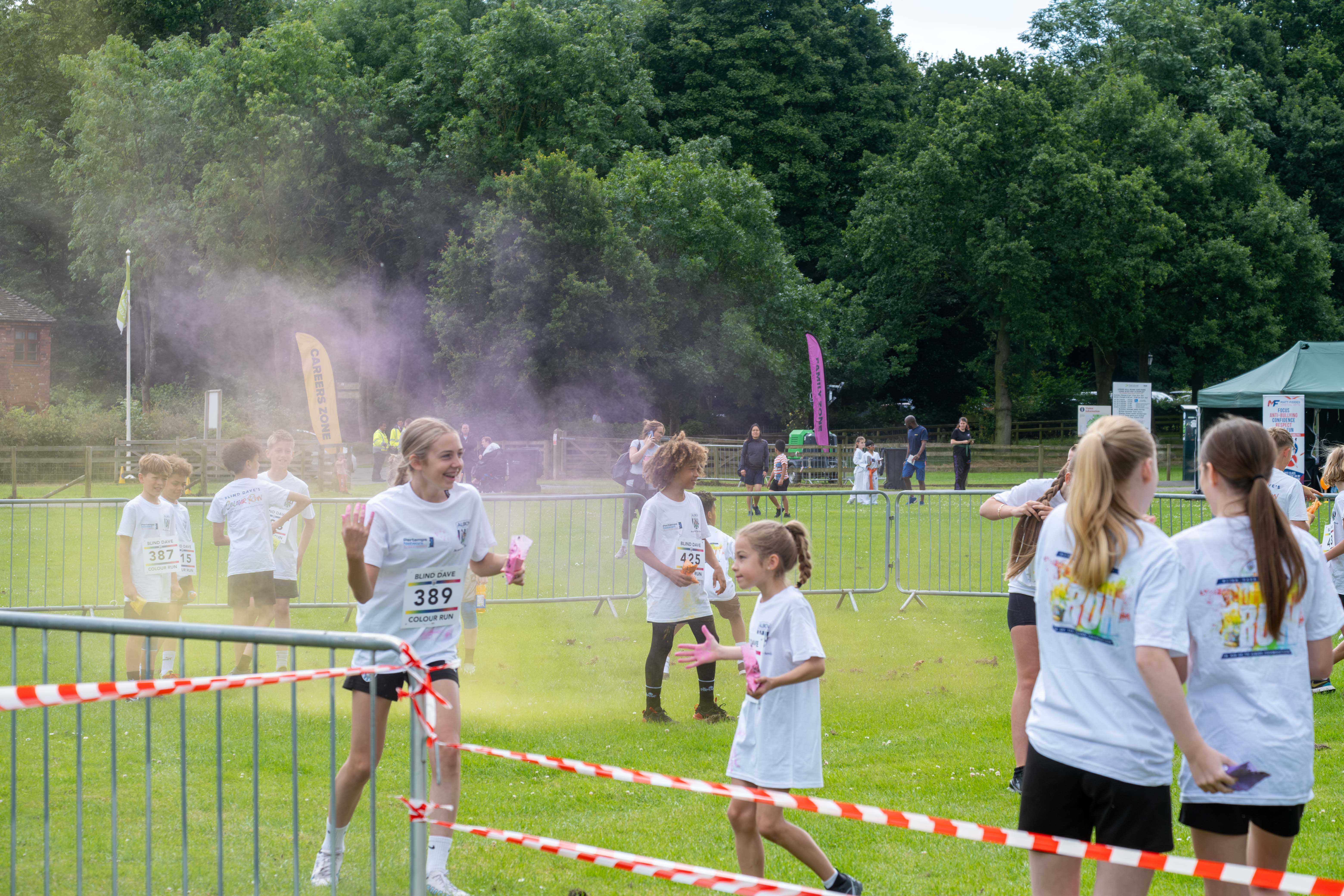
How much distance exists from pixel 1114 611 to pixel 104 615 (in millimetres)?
11170

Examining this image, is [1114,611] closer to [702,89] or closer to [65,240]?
[702,89]

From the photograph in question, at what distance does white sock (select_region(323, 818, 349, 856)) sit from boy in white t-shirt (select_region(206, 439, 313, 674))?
375cm

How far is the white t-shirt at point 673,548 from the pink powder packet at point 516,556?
7.01 ft

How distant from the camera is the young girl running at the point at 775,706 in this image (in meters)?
4.20

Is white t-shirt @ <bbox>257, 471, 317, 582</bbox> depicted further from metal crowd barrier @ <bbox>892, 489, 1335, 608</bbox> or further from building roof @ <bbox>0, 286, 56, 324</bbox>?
building roof @ <bbox>0, 286, 56, 324</bbox>

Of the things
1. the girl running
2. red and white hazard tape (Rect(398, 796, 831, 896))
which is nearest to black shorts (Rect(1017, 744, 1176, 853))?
red and white hazard tape (Rect(398, 796, 831, 896))

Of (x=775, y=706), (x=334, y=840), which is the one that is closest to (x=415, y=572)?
(x=334, y=840)

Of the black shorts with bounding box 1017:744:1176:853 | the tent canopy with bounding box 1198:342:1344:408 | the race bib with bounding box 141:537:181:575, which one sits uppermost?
the tent canopy with bounding box 1198:342:1344:408

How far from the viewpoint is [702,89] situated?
5200 cm

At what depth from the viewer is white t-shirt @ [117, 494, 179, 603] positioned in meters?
7.97

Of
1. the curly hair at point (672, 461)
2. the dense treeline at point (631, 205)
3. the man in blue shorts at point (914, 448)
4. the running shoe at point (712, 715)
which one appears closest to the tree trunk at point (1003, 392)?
the dense treeline at point (631, 205)

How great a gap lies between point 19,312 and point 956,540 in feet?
140

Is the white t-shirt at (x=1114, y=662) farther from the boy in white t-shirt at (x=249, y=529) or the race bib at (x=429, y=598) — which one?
the boy in white t-shirt at (x=249, y=529)

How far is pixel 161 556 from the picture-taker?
8.05 metres
